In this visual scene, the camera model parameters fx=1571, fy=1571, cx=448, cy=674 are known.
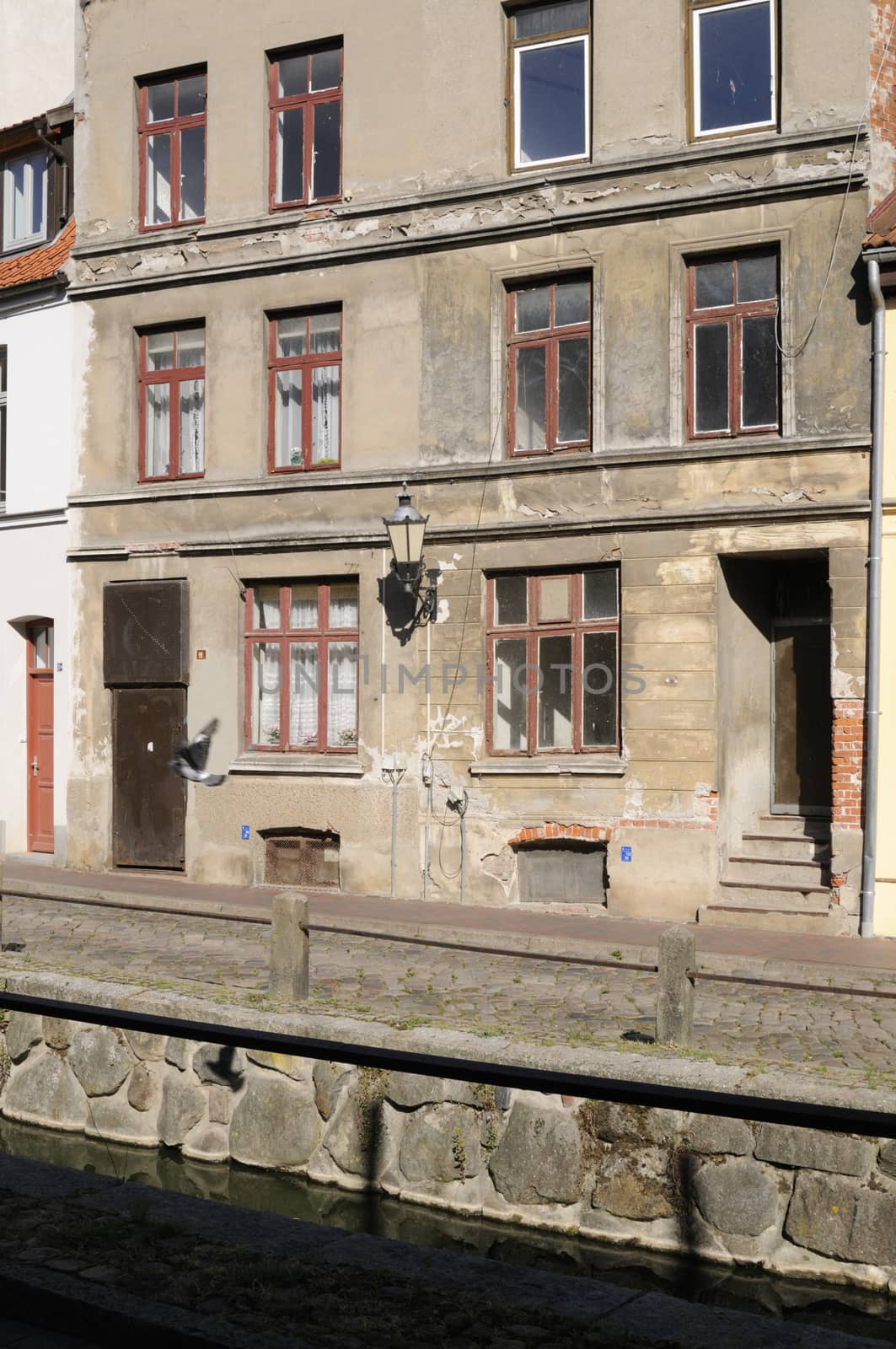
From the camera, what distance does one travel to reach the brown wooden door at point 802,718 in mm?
16844

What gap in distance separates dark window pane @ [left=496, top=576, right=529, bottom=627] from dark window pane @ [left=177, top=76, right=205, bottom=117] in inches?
300

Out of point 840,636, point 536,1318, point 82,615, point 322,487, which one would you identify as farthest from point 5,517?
point 536,1318

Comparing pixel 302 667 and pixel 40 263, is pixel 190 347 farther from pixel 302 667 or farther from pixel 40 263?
pixel 302 667

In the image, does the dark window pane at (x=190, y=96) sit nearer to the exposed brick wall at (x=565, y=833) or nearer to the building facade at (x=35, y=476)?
the building facade at (x=35, y=476)

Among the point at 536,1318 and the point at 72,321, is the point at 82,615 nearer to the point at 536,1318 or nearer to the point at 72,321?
the point at 72,321

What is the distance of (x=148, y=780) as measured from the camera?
2012cm

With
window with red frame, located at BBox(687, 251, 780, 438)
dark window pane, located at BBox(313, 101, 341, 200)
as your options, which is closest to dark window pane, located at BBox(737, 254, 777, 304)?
window with red frame, located at BBox(687, 251, 780, 438)

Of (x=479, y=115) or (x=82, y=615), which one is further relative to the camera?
(x=82, y=615)

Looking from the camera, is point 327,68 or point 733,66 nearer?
point 733,66

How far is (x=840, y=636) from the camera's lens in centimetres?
1552

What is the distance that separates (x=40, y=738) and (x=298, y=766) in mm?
4905

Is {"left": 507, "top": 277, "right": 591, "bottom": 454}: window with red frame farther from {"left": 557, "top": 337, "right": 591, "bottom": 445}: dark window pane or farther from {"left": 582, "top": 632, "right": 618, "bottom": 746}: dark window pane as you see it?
{"left": 582, "top": 632, "right": 618, "bottom": 746}: dark window pane

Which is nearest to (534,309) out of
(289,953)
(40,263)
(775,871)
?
(775,871)

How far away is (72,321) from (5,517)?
2.85 meters
